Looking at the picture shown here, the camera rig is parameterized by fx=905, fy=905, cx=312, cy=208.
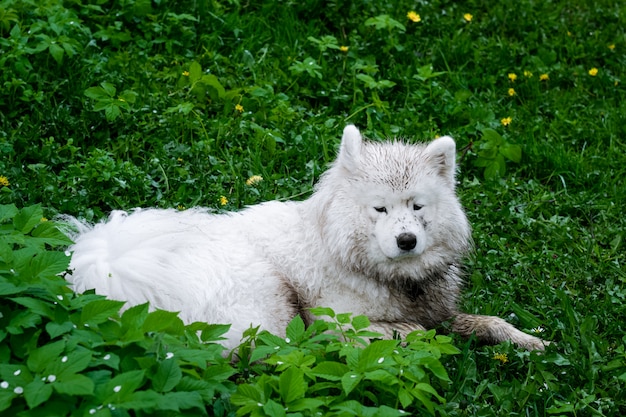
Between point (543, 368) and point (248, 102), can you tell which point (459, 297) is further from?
point (248, 102)

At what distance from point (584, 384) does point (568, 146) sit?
2435 millimetres

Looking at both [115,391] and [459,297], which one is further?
[459,297]

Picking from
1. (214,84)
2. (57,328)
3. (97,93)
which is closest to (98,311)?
(57,328)

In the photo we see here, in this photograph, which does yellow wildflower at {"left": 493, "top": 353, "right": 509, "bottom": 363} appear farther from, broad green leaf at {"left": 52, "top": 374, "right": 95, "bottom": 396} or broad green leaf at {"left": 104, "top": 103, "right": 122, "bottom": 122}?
broad green leaf at {"left": 104, "top": 103, "right": 122, "bottom": 122}

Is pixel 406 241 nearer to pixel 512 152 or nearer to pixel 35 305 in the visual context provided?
pixel 35 305

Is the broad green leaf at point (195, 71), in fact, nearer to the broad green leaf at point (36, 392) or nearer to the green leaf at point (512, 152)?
the green leaf at point (512, 152)

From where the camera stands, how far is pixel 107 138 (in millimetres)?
5652

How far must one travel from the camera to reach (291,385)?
10.5 ft

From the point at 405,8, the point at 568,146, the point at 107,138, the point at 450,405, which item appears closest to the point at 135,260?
the point at 450,405

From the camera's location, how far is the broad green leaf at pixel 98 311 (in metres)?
3.11

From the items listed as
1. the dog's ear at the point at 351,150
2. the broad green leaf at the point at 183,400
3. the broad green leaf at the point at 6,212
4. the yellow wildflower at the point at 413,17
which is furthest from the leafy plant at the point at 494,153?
the broad green leaf at the point at 183,400

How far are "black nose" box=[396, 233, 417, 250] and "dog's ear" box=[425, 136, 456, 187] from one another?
0.44 metres

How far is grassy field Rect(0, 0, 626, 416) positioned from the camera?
3.14 metres

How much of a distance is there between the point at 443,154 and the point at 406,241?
1.74ft
